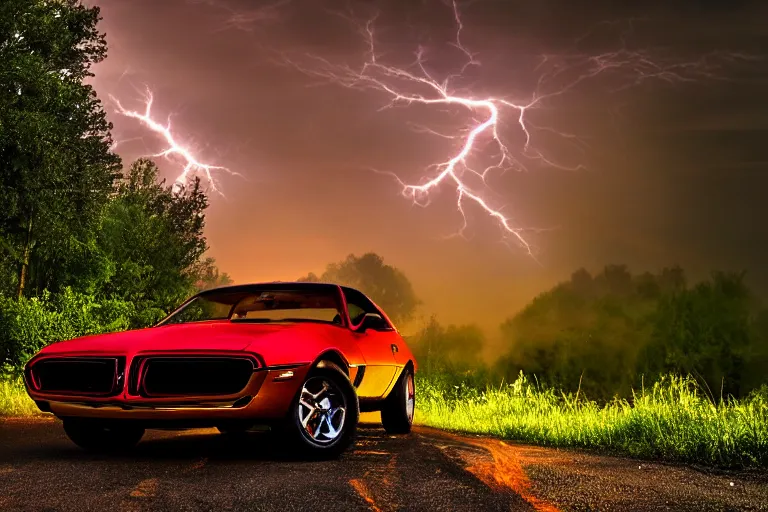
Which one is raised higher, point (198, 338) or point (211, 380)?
point (198, 338)

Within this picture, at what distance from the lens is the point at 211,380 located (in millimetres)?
6215

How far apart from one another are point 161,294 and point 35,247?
13.7 meters

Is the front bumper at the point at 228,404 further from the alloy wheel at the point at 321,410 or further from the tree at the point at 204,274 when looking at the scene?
the tree at the point at 204,274

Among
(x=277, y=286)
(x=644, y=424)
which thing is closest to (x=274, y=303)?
(x=277, y=286)

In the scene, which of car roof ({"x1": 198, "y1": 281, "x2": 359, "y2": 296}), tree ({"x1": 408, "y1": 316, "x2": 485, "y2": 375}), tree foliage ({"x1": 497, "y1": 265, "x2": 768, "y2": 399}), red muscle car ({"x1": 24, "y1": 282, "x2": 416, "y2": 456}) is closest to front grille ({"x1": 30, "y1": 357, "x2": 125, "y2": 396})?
red muscle car ({"x1": 24, "y1": 282, "x2": 416, "y2": 456})

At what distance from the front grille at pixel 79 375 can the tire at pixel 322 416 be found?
1340mm

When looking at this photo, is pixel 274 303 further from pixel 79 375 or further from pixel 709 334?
pixel 709 334

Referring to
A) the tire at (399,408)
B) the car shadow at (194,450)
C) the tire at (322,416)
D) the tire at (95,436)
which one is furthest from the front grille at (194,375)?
the tire at (399,408)

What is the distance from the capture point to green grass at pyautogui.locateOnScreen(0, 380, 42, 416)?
13.6 metres

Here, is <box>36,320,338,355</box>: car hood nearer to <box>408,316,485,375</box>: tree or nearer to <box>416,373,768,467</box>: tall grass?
<box>416,373,768,467</box>: tall grass

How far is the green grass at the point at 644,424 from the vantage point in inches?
291

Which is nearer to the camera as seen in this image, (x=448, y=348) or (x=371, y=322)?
(x=371, y=322)

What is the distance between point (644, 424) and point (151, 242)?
36.4 m

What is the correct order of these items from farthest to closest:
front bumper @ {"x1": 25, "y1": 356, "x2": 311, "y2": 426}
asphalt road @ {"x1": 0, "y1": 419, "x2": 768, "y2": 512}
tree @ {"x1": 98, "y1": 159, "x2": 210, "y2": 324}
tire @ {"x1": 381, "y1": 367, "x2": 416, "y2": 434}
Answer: tree @ {"x1": 98, "y1": 159, "x2": 210, "y2": 324} → tire @ {"x1": 381, "y1": 367, "x2": 416, "y2": 434} → front bumper @ {"x1": 25, "y1": 356, "x2": 311, "y2": 426} → asphalt road @ {"x1": 0, "y1": 419, "x2": 768, "y2": 512}
